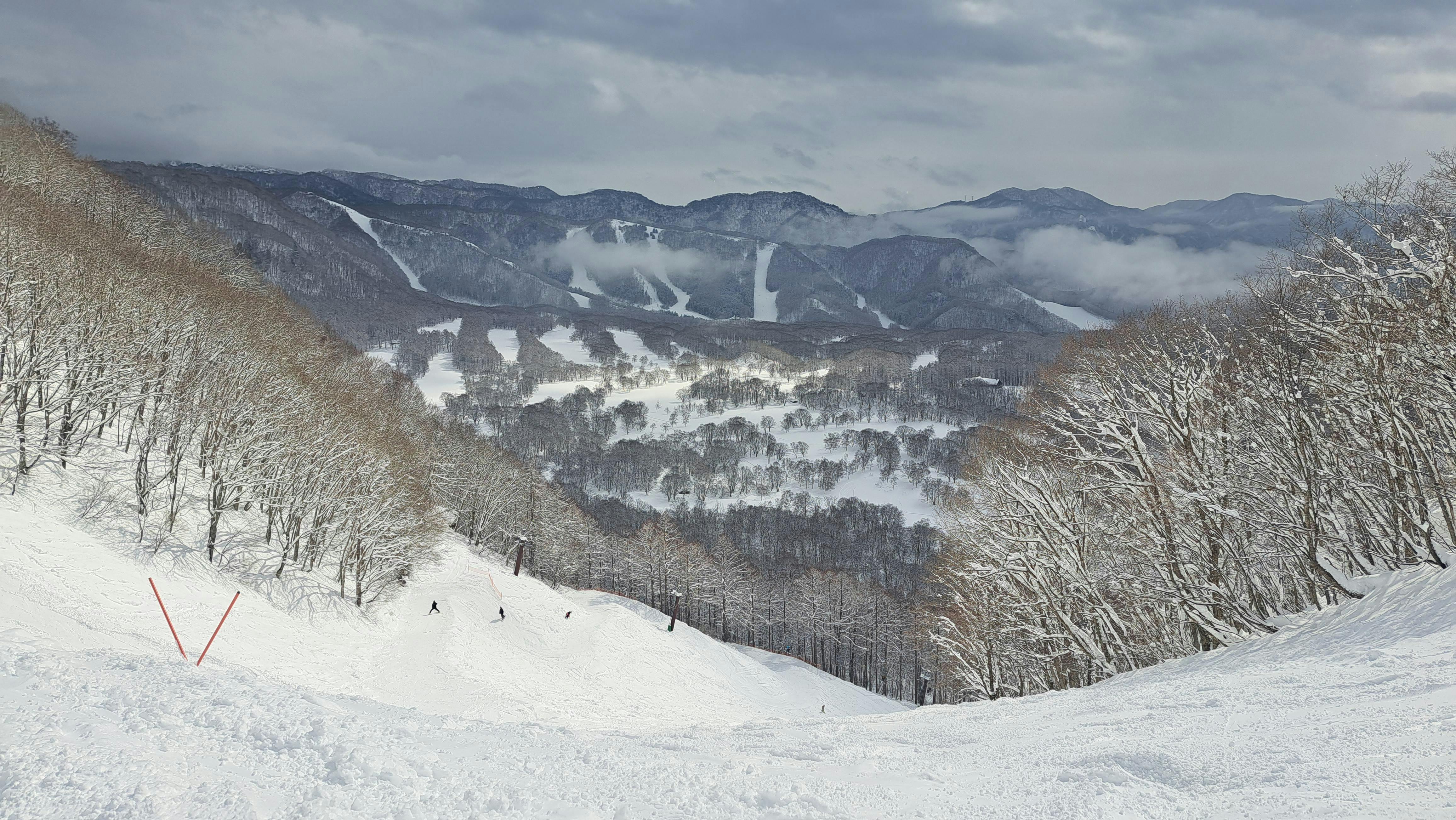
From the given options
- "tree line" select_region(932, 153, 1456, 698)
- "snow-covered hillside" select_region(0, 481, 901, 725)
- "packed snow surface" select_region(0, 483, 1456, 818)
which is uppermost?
"tree line" select_region(932, 153, 1456, 698)

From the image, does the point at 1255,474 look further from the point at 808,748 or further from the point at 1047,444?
the point at 808,748

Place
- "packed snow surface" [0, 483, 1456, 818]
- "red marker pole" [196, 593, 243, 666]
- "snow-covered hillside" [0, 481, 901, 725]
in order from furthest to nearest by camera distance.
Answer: "snow-covered hillside" [0, 481, 901, 725] < "red marker pole" [196, 593, 243, 666] < "packed snow surface" [0, 483, 1456, 818]

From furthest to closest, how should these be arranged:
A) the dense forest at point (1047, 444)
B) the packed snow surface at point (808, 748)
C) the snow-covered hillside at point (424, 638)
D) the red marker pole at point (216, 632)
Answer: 1. the snow-covered hillside at point (424, 638)
2. the dense forest at point (1047, 444)
3. the red marker pole at point (216, 632)
4. the packed snow surface at point (808, 748)

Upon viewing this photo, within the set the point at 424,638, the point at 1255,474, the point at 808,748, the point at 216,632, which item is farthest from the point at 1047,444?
the point at 424,638

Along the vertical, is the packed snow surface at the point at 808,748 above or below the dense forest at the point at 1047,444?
below

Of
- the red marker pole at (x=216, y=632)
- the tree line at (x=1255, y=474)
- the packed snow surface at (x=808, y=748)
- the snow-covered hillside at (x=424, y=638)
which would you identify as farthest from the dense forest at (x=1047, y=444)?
the red marker pole at (x=216, y=632)

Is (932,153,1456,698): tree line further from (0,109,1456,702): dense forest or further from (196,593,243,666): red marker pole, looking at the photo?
(196,593,243,666): red marker pole

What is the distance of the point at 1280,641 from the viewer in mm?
11984

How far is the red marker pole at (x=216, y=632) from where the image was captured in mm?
→ 12650

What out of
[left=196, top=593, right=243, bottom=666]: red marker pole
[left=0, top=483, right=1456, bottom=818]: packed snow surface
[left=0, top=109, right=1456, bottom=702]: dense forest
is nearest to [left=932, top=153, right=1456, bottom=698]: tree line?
[left=0, top=109, right=1456, bottom=702]: dense forest

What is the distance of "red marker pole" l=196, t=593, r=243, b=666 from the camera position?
12650 mm

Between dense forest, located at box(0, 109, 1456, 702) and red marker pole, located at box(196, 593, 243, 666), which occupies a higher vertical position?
dense forest, located at box(0, 109, 1456, 702)

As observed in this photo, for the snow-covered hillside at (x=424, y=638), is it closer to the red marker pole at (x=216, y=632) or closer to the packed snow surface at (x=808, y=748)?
the red marker pole at (x=216, y=632)

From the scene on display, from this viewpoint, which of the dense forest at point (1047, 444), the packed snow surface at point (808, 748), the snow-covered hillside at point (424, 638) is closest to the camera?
the packed snow surface at point (808, 748)
